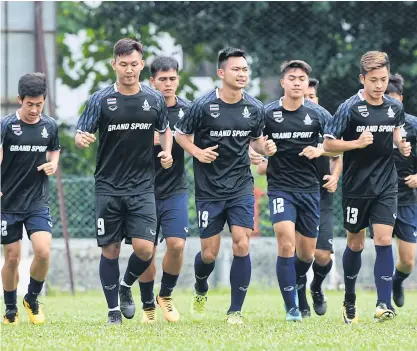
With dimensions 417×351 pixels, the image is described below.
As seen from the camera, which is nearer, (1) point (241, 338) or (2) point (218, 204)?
(1) point (241, 338)

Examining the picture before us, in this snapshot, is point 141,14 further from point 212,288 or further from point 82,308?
point 82,308

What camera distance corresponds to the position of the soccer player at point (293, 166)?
11453 millimetres

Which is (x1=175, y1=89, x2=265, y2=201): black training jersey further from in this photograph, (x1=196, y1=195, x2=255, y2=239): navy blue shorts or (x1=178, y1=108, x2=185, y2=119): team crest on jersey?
(x1=178, y1=108, x2=185, y2=119): team crest on jersey

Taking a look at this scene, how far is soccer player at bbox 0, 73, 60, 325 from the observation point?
11406 mm

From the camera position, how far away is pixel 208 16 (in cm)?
2067

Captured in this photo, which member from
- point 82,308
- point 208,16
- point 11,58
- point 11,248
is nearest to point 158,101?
point 11,248

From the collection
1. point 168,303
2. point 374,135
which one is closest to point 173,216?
point 168,303

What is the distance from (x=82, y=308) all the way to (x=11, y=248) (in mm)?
3053

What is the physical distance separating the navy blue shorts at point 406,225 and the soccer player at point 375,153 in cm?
156

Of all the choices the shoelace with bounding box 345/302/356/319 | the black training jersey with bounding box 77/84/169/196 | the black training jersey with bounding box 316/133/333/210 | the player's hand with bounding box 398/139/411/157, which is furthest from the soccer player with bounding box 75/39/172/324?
the black training jersey with bounding box 316/133/333/210

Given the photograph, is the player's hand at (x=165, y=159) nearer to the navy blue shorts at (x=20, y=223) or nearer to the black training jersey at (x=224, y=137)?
the black training jersey at (x=224, y=137)

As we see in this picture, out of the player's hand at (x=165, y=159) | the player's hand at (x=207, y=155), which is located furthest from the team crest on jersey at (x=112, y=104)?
the player's hand at (x=207, y=155)

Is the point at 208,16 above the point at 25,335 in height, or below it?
above

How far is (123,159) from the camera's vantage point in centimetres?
1066
